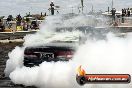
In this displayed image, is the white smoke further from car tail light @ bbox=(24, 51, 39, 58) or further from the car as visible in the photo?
car tail light @ bbox=(24, 51, 39, 58)

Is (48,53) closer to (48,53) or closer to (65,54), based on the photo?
(48,53)

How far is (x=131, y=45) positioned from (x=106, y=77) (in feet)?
7.36

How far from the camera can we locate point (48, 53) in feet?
37.1

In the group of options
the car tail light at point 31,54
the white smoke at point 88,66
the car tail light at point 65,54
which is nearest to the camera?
the white smoke at point 88,66

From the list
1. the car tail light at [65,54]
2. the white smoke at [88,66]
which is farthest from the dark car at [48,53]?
the white smoke at [88,66]

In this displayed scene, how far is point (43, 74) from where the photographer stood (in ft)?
35.1

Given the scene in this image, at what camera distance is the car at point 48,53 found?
11258 mm

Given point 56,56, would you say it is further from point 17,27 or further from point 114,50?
point 17,27

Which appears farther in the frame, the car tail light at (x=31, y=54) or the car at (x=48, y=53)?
the car tail light at (x=31, y=54)

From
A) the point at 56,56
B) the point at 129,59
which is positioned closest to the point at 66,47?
the point at 56,56

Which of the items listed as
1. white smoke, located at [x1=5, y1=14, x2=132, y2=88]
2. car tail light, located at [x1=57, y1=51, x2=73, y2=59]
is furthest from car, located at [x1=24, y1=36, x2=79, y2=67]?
white smoke, located at [x1=5, y1=14, x2=132, y2=88]

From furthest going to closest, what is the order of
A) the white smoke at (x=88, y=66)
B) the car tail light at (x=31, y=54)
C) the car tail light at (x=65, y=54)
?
the car tail light at (x=31, y=54), the car tail light at (x=65, y=54), the white smoke at (x=88, y=66)

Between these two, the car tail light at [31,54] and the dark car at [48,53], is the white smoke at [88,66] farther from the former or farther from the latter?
the car tail light at [31,54]

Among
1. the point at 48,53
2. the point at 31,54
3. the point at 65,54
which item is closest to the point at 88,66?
the point at 65,54
